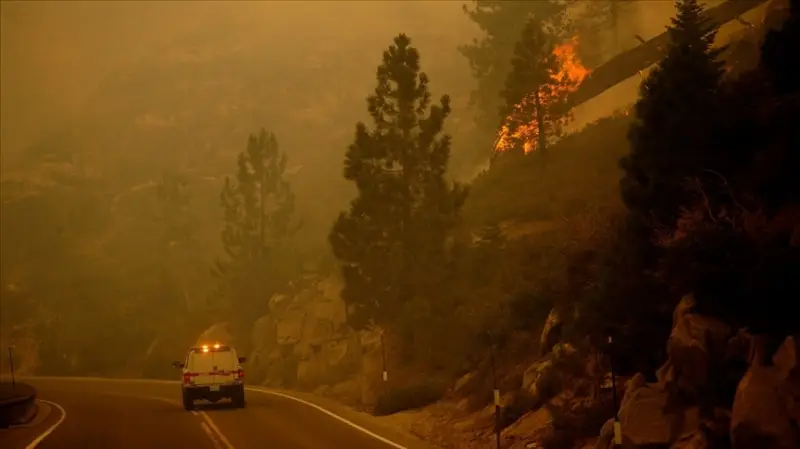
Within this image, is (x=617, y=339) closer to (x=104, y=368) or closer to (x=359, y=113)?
(x=104, y=368)

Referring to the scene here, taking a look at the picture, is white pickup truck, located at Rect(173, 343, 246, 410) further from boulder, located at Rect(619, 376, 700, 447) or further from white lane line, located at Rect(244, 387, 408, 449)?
boulder, located at Rect(619, 376, 700, 447)

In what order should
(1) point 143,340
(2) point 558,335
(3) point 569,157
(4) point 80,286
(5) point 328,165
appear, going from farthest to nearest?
1. (5) point 328,165
2. (4) point 80,286
3. (1) point 143,340
4. (3) point 569,157
5. (2) point 558,335

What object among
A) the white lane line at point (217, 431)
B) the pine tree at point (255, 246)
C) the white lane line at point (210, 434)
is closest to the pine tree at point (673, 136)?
the white lane line at point (217, 431)

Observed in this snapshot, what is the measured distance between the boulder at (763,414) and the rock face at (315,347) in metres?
19.9

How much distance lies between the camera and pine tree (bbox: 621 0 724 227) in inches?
535

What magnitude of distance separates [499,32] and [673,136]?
43453mm

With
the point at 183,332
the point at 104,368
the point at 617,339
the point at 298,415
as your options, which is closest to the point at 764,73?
the point at 617,339

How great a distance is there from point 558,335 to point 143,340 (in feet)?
153

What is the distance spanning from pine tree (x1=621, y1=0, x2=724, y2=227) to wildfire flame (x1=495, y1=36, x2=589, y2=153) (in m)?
23.8

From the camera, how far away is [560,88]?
46.4m

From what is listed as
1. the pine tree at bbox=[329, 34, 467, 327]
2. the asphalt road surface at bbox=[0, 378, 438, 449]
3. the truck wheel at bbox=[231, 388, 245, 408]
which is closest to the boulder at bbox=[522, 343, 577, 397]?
the asphalt road surface at bbox=[0, 378, 438, 449]

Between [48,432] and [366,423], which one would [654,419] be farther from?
[48,432]

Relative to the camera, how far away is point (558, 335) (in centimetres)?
1778

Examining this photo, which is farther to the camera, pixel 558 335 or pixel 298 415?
pixel 298 415
